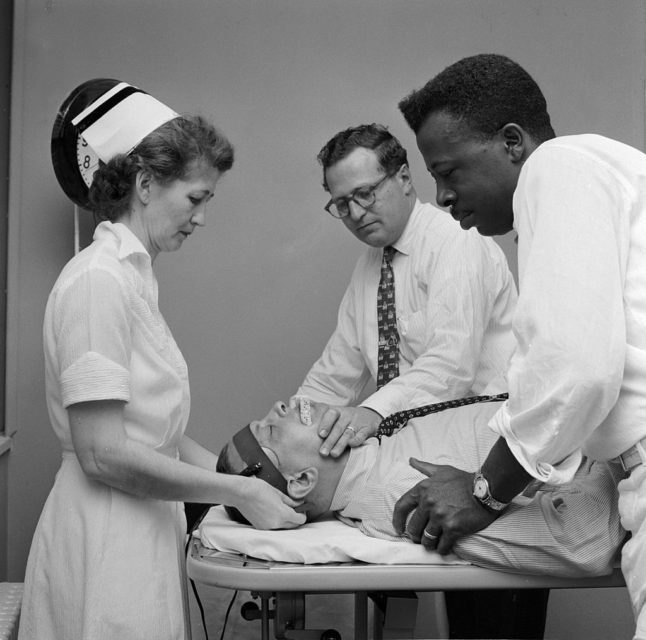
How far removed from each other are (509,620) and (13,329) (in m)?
2.02

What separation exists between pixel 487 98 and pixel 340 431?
80cm

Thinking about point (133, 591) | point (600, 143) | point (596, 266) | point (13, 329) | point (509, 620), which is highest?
point (600, 143)

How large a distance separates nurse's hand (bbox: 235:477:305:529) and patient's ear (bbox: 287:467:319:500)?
0.11 metres

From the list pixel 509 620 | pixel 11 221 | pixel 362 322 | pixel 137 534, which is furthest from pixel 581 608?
pixel 11 221

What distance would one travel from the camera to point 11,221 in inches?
140

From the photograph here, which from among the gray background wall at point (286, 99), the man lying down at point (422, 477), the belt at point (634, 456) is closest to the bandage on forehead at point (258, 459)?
the man lying down at point (422, 477)

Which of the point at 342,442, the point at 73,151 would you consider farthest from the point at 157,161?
the point at 73,151

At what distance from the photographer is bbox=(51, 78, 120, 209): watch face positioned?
3.17 metres

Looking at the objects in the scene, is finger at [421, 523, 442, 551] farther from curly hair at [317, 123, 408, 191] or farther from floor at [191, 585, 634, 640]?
floor at [191, 585, 634, 640]

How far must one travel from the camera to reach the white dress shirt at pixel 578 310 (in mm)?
1360

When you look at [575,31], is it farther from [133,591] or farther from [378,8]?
[133,591]

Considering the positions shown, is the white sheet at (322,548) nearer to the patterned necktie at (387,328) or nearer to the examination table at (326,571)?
the examination table at (326,571)

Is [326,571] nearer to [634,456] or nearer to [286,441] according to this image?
[286,441]

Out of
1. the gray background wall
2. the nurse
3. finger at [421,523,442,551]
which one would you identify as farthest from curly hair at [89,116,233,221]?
the gray background wall
